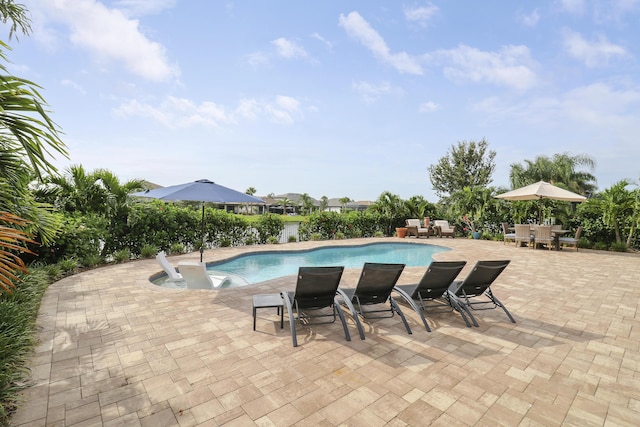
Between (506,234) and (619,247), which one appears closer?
(619,247)

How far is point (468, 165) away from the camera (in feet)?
119

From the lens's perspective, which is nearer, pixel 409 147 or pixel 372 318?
pixel 372 318

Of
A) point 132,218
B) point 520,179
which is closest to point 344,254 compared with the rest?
point 132,218

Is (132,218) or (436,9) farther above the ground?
(436,9)

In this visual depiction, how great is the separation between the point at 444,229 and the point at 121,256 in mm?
16970

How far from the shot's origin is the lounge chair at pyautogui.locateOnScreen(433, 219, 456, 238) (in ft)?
60.6

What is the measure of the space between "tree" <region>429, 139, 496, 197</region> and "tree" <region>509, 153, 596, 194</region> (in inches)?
222

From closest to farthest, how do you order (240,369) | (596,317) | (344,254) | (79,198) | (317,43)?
(240,369) < (596,317) < (79,198) < (317,43) < (344,254)

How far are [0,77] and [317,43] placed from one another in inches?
374

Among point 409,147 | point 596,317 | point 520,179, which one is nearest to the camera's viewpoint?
point 596,317

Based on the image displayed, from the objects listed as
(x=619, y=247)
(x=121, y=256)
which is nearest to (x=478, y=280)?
(x=121, y=256)

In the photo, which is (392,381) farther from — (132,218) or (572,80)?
(572,80)

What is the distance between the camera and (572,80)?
1234 centimetres

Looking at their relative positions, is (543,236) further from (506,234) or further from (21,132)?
(21,132)
